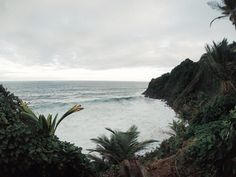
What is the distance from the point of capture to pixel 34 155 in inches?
339

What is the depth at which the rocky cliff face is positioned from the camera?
40469 mm

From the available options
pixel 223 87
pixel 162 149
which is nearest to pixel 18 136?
pixel 162 149

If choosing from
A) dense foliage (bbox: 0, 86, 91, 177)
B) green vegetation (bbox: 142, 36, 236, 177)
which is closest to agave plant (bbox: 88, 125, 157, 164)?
green vegetation (bbox: 142, 36, 236, 177)

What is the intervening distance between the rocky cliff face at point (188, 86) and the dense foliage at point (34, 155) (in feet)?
72.0

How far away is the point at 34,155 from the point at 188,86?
41.4 m

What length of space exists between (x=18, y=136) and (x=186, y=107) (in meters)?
32.7

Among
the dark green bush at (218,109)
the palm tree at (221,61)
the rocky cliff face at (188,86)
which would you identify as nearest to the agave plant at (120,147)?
the dark green bush at (218,109)

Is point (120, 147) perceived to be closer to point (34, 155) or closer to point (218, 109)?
point (34, 155)

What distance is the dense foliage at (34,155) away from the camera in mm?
8484

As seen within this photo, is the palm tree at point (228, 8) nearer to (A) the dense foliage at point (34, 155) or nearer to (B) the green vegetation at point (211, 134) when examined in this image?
(B) the green vegetation at point (211, 134)

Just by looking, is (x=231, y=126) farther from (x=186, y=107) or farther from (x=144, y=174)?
(x=186, y=107)

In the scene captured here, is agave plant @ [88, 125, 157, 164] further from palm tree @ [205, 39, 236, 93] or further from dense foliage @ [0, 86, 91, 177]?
palm tree @ [205, 39, 236, 93]

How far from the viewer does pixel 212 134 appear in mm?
9289

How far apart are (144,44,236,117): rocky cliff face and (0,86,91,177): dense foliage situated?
21.9 m
